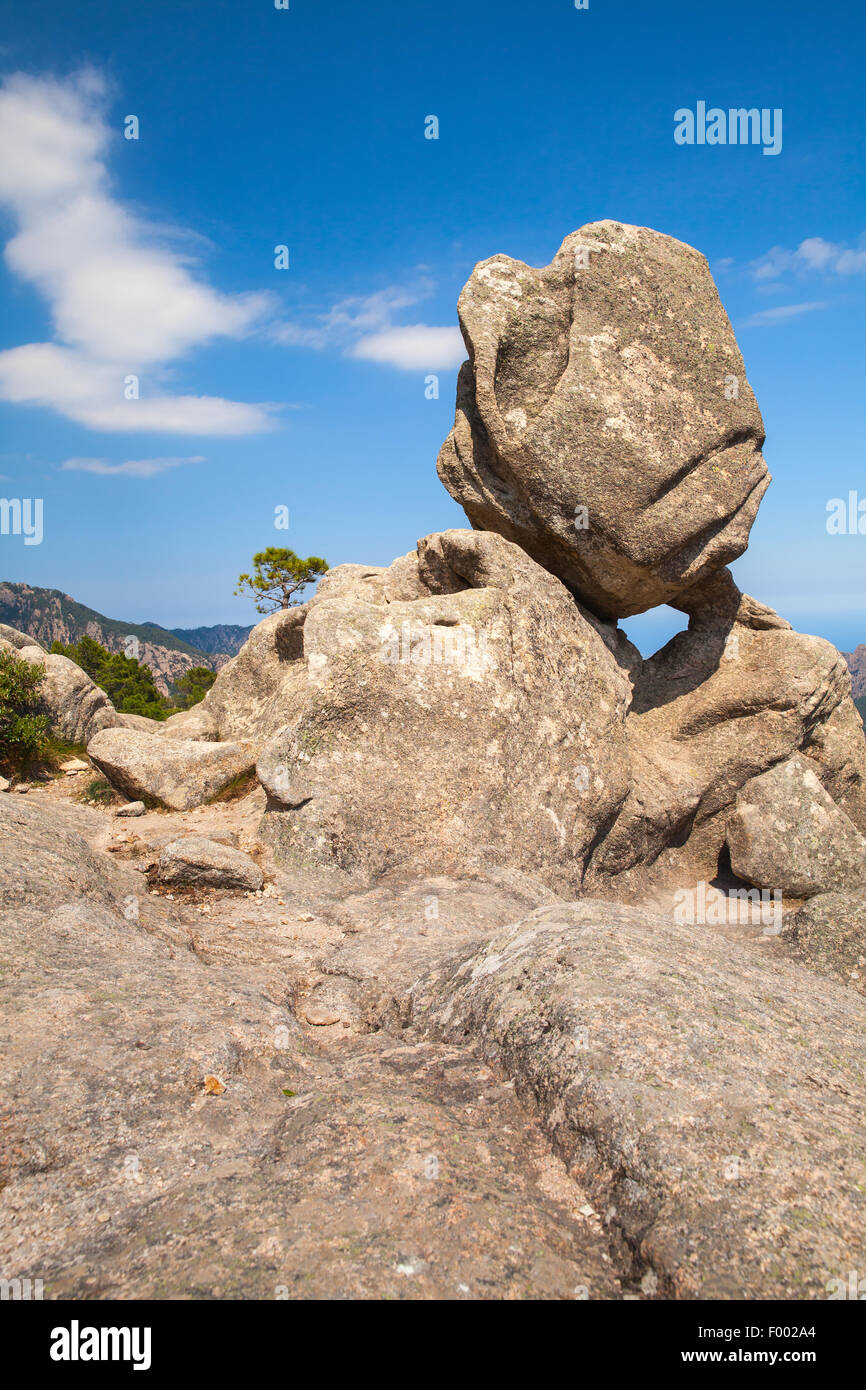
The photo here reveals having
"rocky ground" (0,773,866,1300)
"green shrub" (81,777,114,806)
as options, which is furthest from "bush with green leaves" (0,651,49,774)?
"rocky ground" (0,773,866,1300)

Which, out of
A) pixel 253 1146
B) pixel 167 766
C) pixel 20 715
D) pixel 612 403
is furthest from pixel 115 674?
pixel 253 1146

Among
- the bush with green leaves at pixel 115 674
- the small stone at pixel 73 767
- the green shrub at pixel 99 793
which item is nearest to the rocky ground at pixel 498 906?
the green shrub at pixel 99 793

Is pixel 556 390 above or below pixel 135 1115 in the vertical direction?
above

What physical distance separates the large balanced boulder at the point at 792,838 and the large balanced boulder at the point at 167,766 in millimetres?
9489

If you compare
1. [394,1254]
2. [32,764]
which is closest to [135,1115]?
[394,1254]

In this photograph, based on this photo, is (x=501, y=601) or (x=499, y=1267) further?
(x=501, y=601)

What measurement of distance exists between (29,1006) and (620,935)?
4.59m

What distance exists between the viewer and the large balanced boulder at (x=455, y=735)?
37.1ft

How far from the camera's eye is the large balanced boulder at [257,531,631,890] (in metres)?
11.3

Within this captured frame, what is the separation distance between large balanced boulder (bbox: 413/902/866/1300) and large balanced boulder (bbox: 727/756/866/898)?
8.12 m

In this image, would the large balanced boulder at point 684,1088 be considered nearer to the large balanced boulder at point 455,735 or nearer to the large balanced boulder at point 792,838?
the large balanced boulder at point 455,735

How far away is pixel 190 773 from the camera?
12.8 metres
